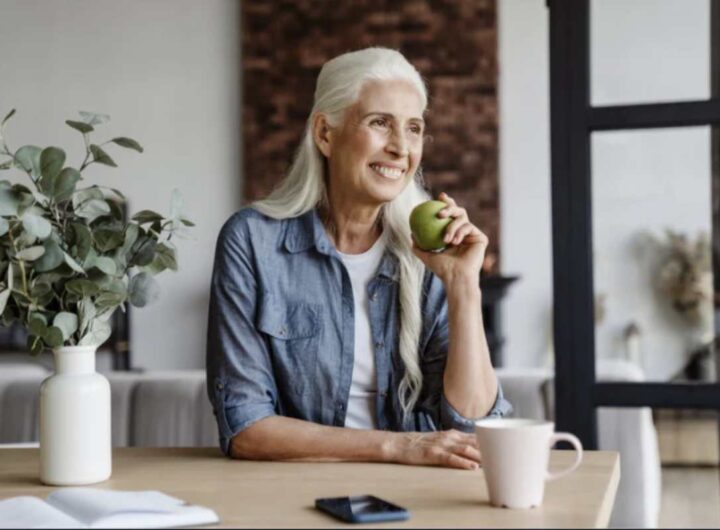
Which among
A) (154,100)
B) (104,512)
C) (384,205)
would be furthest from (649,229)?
(154,100)

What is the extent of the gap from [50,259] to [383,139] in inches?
27.0

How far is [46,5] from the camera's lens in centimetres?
698

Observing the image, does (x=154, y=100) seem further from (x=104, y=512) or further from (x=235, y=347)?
(x=104, y=512)

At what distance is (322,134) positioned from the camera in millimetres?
1973

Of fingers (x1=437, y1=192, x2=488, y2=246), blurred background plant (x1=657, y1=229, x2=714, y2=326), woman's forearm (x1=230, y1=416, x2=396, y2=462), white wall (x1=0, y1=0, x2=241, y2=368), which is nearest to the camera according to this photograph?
woman's forearm (x1=230, y1=416, x2=396, y2=462)

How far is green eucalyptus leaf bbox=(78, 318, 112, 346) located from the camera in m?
1.42

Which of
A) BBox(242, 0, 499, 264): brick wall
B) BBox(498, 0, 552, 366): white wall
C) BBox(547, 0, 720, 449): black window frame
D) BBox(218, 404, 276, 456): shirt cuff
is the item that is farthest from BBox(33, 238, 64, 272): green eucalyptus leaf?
BBox(498, 0, 552, 366): white wall

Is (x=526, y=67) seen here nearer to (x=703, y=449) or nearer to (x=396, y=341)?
(x=703, y=449)

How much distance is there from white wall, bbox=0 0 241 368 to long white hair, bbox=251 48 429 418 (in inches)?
190

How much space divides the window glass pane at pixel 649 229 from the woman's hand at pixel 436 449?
72 centimetres

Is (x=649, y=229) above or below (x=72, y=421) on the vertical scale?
above

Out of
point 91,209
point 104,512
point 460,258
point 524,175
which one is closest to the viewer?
point 104,512

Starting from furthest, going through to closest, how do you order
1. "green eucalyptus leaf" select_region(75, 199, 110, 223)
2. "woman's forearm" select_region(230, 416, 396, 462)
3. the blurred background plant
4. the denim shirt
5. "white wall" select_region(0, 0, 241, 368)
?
"white wall" select_region(0, 0, 241, 368)
the blurred background plant
the denim shirt
"woman's forearm" select_region(230, 416, 396, 462)
"green eucalyptus leaf" select_region(75, 199, 110, 223)

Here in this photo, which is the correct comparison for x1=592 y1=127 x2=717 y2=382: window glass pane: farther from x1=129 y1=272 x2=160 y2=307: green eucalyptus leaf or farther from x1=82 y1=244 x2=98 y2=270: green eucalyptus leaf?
x1=82 y1=244 x2=98 y2=270: green eucalyptus leaf
